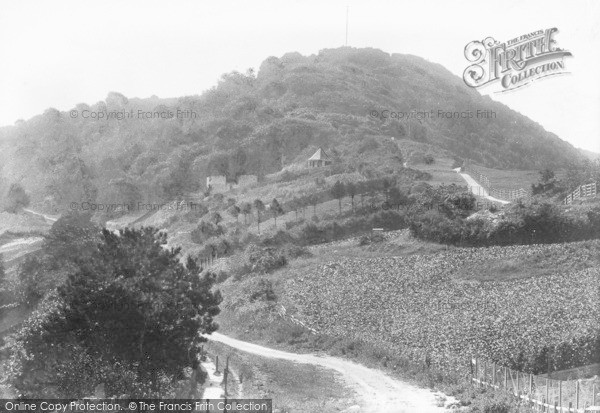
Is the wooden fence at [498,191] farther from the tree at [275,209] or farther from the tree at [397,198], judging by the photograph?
the tree at [275,209]

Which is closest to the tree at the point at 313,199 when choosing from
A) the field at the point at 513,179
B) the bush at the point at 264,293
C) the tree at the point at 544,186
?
the field at the point at 513,179

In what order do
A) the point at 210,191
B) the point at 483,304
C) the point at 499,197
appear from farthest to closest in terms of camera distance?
the point at 210,191 < the point at 499,197 < the point at 483,304

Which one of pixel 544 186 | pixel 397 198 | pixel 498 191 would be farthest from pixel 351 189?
pixel 544 186

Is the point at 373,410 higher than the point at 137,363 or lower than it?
lower

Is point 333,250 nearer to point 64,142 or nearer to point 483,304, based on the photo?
point 483,304

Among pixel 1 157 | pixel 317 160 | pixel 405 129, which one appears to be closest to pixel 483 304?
pixel 317 160

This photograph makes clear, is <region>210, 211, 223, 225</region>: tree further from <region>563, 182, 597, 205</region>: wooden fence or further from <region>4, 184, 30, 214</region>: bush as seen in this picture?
<region>4, 184, 30, 214</region>: bush
